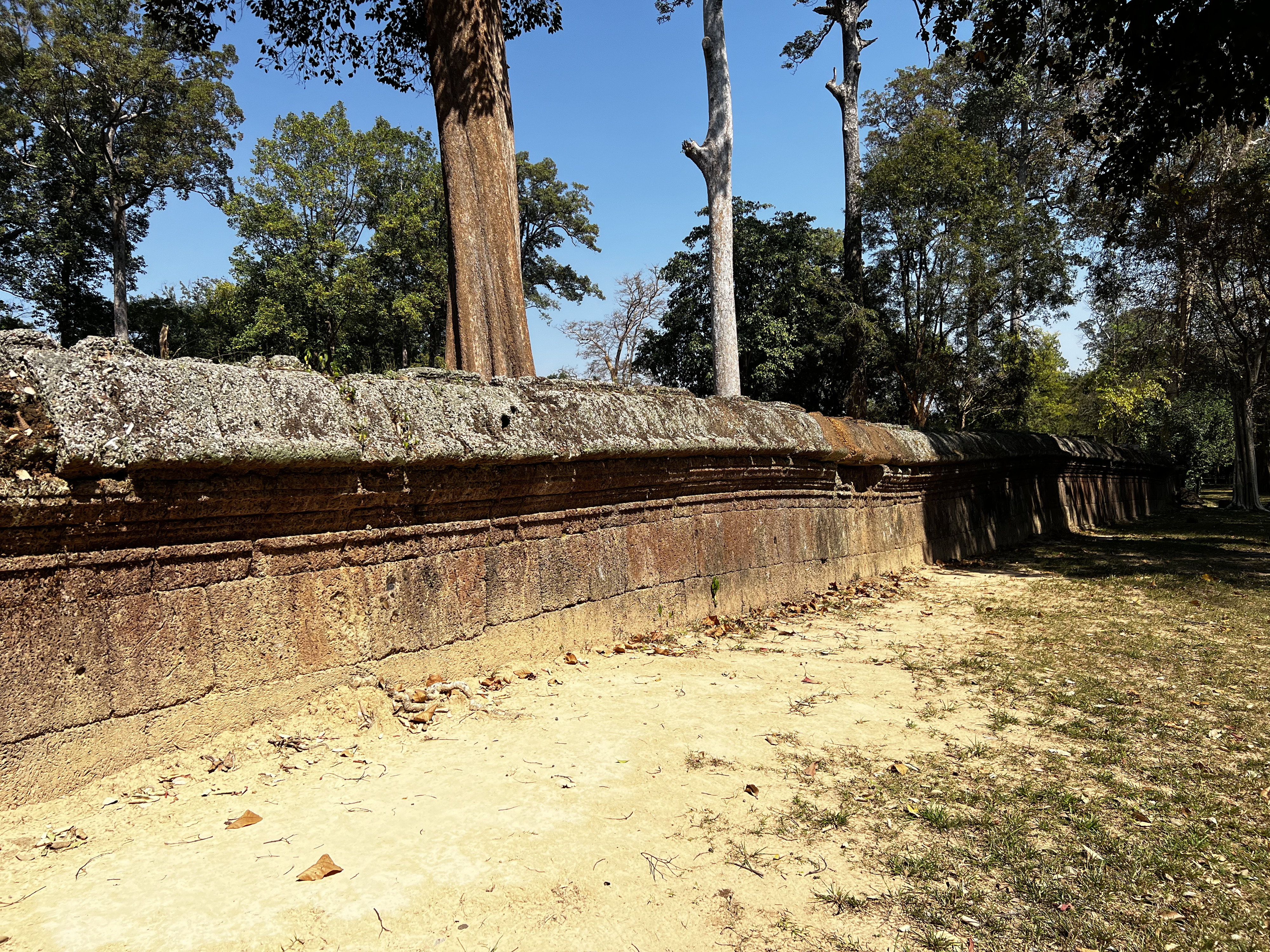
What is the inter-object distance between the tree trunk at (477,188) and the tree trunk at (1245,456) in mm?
17305

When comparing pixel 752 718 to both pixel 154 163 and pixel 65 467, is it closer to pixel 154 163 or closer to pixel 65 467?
pixel 65 467

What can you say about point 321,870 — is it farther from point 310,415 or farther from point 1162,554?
point 1162,554

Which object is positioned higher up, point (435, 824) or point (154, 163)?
point (154, 163)

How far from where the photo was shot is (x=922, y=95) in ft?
104

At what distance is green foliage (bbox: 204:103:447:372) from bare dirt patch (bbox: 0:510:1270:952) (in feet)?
78.3

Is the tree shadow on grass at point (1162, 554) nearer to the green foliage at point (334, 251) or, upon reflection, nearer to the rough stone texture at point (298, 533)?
the rough stone texture at point (298, 533)

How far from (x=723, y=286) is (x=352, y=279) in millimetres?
17159

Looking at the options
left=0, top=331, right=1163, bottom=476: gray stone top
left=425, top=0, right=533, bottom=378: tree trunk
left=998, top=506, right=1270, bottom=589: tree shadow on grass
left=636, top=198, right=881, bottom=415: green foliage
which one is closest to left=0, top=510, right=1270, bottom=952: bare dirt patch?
left=0, top=331, right=1163, bottom=476: gray stone top

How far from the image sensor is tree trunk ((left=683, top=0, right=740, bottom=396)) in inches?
512

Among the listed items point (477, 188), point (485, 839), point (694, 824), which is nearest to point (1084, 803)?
point (694, 824)

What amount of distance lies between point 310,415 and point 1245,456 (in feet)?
70.1

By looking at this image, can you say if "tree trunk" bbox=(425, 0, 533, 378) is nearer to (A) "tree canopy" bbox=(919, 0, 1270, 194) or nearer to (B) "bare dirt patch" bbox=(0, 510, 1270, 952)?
(B) "bare dirt patch" bbox=(0, 510, 1270, 952)

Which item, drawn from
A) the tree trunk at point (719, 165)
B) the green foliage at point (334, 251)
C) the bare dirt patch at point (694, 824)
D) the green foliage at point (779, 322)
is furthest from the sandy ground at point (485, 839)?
the green foliage at point (334, 251)

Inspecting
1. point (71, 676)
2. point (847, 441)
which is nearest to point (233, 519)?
point (71, 676)
